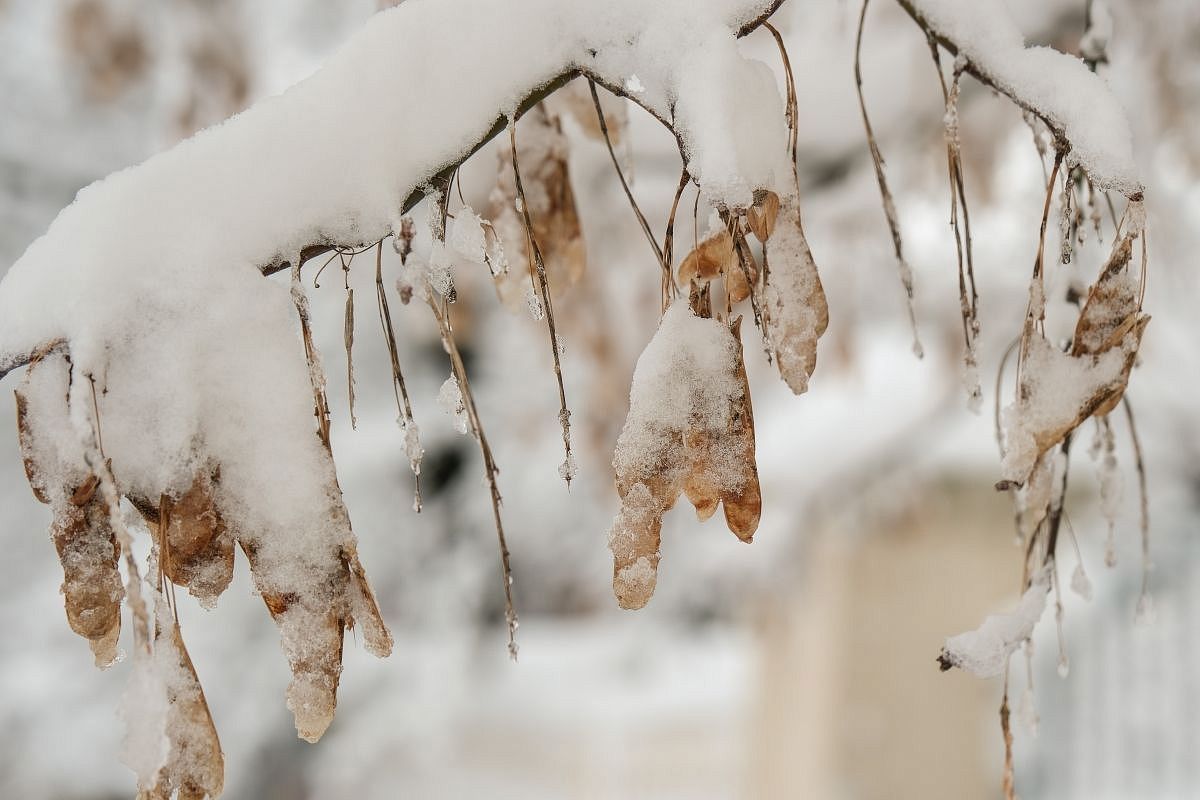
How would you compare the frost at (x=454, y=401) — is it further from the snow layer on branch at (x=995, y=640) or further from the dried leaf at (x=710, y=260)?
the snow layer on branch at (x=995, y=640)

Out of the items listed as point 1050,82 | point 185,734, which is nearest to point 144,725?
point 185,734

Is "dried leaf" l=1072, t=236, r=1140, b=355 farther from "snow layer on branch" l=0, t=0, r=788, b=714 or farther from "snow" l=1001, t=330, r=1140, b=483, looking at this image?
"snow layer on branch" l=0, t=0, r=788, b=714

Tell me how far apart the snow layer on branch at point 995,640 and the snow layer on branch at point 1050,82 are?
0.28m

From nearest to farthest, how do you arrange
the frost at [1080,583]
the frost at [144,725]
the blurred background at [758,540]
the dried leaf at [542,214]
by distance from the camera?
the frost at [144,725] → the frost at [1080,583] → the dried leaf at [542,214] → the blurred background at [758,540]

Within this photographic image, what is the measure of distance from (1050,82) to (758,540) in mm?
4134

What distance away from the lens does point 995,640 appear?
62 cm

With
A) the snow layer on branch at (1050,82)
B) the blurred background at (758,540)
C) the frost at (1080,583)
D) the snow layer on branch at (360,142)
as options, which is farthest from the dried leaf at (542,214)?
the blurred background at (758,540)

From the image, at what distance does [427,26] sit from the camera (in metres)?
0.63

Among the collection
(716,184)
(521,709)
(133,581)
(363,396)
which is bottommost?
(521,709)

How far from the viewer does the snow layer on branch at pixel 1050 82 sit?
0.56 meters

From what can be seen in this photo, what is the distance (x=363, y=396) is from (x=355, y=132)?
4.88 meters

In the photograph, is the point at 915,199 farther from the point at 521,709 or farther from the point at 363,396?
the point at 521,709

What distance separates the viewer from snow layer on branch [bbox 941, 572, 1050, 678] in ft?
2.00

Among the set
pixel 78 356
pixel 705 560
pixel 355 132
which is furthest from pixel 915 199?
pixel 705 560
